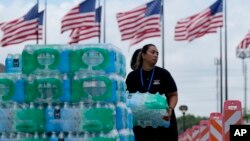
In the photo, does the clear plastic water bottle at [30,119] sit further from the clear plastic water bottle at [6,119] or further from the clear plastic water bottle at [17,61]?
the clear plastic water bottle at [17,61]

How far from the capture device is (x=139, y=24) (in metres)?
38.9

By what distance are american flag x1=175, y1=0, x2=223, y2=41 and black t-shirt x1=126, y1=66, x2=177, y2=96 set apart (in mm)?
29400

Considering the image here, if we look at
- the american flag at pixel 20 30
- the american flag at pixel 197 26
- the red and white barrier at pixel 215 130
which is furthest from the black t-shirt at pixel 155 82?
the american flag at pixel 197 26

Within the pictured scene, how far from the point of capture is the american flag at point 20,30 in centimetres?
3803

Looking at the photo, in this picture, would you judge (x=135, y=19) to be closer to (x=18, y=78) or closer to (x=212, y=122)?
(x=212, y=122)

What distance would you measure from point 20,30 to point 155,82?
90.5 ft

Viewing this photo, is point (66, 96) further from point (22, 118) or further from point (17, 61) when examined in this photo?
point (17, 61)

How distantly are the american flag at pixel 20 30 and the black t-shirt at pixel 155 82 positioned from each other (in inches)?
1010

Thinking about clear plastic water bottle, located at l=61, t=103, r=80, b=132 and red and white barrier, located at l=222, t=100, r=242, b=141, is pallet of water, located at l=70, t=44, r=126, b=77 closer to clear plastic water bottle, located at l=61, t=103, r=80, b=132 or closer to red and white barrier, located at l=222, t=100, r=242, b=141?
clear plastic water bottle, located at l=61, t=103, r=80, b=132

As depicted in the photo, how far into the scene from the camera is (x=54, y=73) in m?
10.6

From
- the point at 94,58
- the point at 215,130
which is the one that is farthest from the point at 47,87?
the point at 215,130

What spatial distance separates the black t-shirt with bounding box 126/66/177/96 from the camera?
1206 cm

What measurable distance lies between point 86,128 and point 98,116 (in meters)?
0.18

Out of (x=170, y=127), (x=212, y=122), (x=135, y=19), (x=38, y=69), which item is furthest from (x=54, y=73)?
(x=135, y=19)
